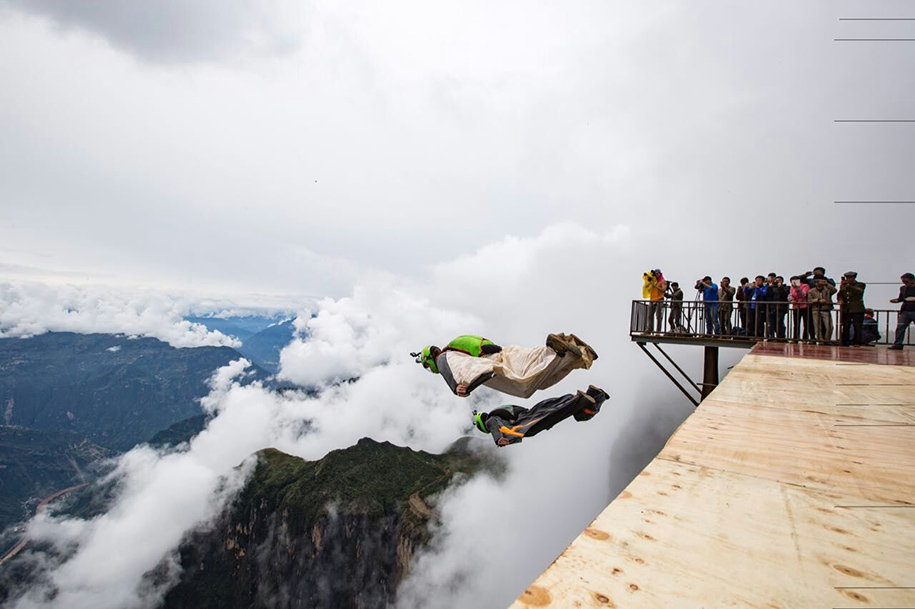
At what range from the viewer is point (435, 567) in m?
168

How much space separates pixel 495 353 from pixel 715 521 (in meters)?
5.51

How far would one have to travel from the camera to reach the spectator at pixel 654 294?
1486 centimetres

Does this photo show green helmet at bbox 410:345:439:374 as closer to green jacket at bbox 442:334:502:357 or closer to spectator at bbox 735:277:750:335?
green jacket at bbox 442:334:502:357

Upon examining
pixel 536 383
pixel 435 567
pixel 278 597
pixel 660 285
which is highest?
pixel 660 285

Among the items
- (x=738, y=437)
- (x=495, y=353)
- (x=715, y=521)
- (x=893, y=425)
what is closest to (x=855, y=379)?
(x=893, y=425)

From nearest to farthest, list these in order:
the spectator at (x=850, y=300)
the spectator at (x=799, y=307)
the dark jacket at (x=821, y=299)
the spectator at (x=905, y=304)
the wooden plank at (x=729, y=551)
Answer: the wooden plank at (x=729, y=551)
the spectator at (x=905, y=304)
the spectator at (x=850, y=300)
the dark jacket at (x=821, y=299)
the spectator at (x=799, y=307)

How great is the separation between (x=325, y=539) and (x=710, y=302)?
186 meters

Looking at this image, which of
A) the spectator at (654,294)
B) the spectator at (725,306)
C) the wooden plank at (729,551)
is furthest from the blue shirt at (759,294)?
the wooden plank at (729,551)

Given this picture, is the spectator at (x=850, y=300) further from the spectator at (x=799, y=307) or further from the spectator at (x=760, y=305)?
the spectator at (x=760, y=305)

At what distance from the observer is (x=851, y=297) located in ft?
40.5

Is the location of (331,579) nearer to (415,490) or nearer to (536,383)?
(415,490)

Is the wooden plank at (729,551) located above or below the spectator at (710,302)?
below

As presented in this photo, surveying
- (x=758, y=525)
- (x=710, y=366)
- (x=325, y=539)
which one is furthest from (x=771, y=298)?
(x=325, y=539)

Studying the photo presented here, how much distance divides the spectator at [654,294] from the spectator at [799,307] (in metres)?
3.90
